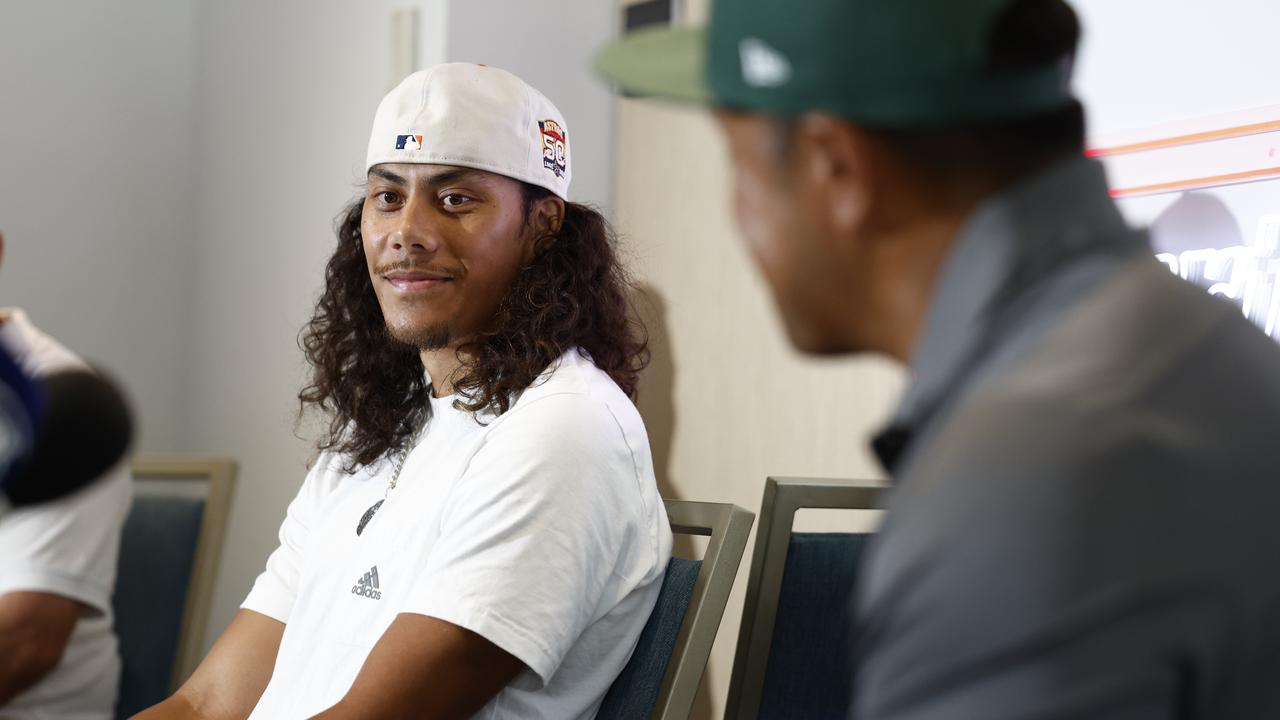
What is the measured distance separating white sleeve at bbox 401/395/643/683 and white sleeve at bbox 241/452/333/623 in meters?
0.37

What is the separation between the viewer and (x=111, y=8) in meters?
3.36

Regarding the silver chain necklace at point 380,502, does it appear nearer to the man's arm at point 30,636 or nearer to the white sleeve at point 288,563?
the white sleeve at point 288,563

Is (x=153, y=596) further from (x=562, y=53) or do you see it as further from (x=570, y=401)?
(x=562, y=53)

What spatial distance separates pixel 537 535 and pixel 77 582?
2.82ft

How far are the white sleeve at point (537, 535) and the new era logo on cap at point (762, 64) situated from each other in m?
0.73

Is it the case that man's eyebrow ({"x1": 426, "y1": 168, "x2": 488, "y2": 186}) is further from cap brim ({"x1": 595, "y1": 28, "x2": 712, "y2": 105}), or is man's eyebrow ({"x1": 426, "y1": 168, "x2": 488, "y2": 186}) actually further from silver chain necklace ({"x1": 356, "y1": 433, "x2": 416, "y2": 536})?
cap brim ({"x1": 595, "y1": 28, "x2": 712, "y2": 105})

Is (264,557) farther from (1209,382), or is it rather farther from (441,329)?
(1209,382)

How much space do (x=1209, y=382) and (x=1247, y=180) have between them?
143cm

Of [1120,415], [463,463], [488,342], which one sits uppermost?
[1120,415]

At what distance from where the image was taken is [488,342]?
59.5 inches

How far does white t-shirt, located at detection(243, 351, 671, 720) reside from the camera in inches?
46.4

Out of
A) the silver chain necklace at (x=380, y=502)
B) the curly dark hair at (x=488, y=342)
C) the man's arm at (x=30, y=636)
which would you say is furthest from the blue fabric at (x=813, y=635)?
the man's arm at (x=30, y=636)

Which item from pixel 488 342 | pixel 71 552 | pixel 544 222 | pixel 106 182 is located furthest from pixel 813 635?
pixel 106 182

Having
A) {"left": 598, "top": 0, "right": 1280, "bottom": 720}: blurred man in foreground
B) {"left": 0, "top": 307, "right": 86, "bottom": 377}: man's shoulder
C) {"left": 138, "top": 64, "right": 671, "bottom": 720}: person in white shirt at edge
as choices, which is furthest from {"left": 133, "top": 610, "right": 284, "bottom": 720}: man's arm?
{"left": 598, "top": 0, "right": 1280, "bottom": 720}: blurred man in foreground
